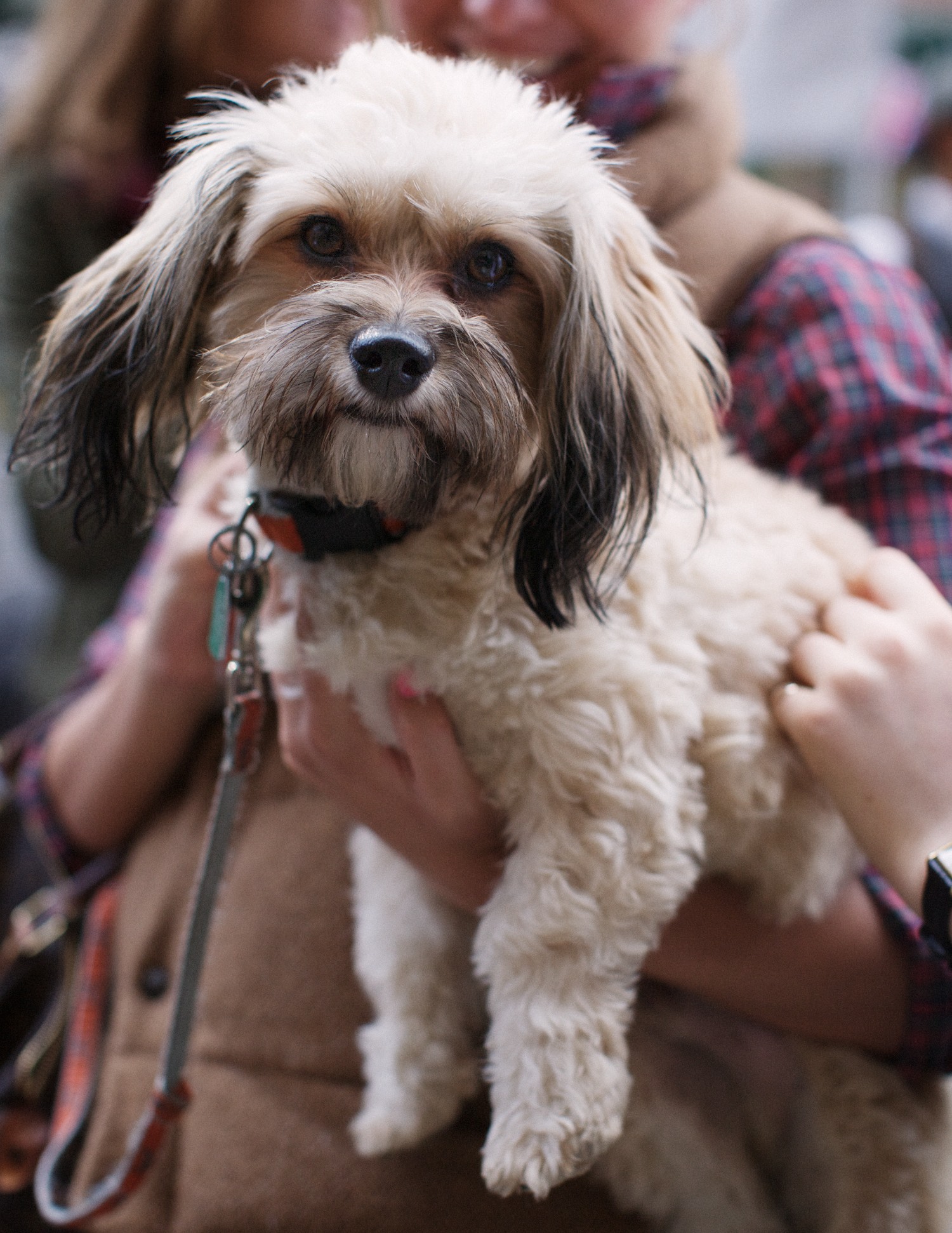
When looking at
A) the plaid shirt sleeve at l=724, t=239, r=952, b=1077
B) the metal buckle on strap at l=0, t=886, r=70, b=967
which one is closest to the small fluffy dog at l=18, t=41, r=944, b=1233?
the plaid shirt sleeve at l=724, t=239, r=952, b=1077

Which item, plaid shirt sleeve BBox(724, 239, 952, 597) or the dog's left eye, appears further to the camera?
plaid shirt sleeve BBox(724, 239, 952, 597)

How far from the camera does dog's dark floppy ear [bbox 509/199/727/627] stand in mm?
944

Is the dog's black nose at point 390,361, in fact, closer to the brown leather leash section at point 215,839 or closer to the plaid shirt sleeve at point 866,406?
the brown leather leash section at point 215,839

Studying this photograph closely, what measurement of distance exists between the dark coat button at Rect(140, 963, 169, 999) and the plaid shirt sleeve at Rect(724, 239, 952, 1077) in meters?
1.00

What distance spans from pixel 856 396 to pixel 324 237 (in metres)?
0.73

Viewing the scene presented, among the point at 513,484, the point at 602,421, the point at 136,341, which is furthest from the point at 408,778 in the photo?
the point at 136,341

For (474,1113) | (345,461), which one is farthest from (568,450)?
(474,1113)

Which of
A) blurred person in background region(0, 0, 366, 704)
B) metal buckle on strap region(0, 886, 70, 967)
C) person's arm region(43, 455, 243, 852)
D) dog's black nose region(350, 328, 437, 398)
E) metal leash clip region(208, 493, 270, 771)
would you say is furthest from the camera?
blurred person in background region(0, 0, 366, 704)

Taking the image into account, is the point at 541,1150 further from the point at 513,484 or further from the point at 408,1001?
the point at 513,484

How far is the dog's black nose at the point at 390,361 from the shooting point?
32.3 inches

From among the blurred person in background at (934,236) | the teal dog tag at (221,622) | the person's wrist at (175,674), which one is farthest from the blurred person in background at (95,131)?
the blurred person in background at (934,236)

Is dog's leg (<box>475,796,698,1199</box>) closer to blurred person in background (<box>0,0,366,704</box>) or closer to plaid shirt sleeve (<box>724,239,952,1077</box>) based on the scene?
plaid shirt sleeve (<box>724,239,952,1077</box>)

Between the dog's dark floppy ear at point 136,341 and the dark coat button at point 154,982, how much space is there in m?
0.69

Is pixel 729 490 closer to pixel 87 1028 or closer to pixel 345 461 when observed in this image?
pixel 345 461
